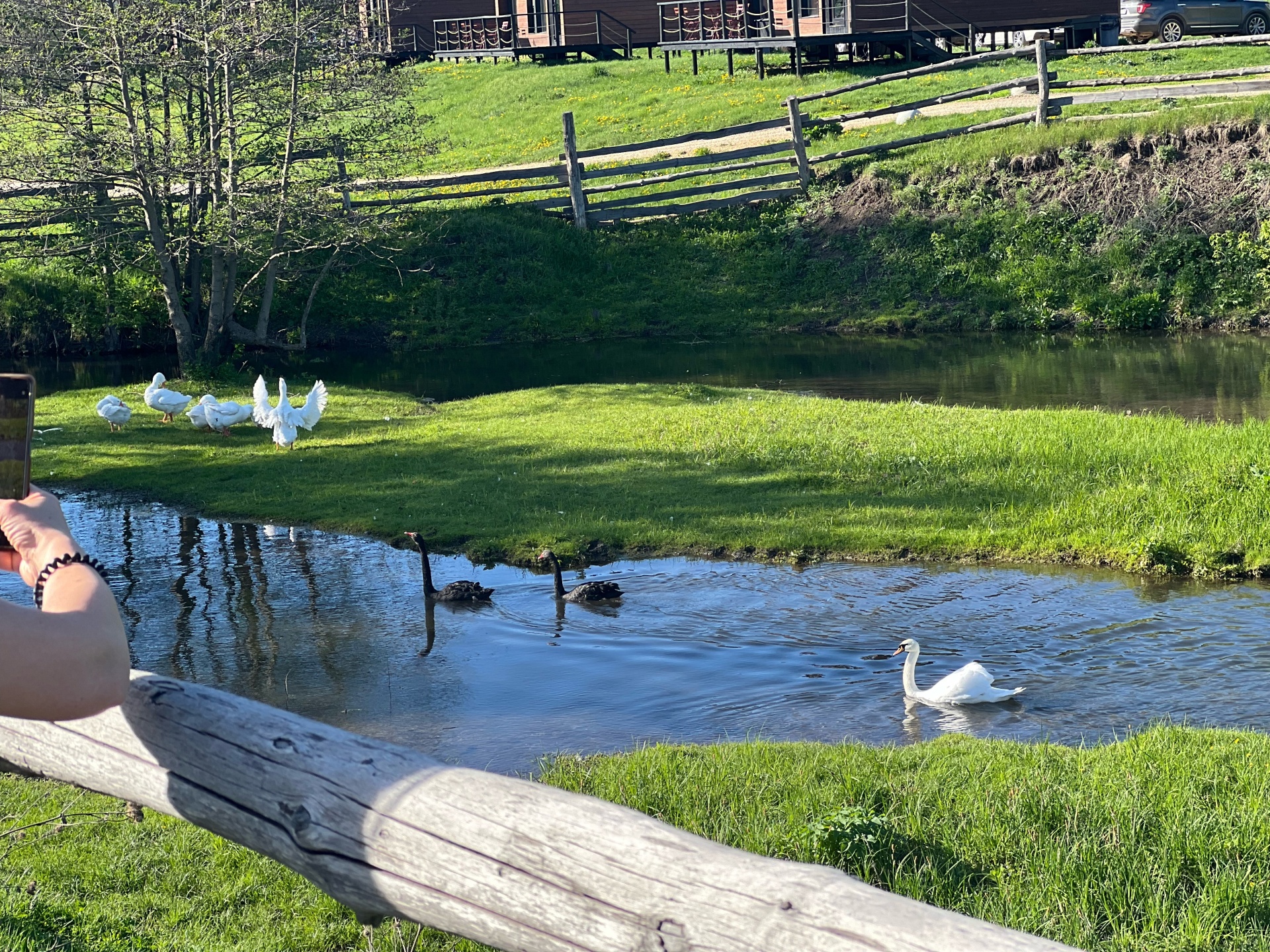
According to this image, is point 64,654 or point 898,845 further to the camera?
point 898,845

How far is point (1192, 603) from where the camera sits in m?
11.0

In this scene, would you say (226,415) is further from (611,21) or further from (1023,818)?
(611,21)

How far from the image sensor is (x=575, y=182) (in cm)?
3444

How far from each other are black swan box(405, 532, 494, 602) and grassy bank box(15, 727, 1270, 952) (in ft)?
15.4

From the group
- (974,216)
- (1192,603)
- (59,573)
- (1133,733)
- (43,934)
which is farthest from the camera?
(974,216)

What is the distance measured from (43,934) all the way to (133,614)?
7.36 meters

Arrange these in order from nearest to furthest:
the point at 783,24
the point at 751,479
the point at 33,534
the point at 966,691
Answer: the point at 33,534
the point at 966,691
the point at 751,479
the point at 783,24

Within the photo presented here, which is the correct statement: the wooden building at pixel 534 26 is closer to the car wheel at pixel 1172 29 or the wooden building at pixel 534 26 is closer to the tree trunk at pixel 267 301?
the car wheel at pixel 1172 29

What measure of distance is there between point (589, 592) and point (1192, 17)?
3982 cm

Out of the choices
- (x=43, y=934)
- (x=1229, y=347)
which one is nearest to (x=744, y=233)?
(x=1229, y=347)

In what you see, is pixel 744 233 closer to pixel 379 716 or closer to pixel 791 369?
pixel 791 369

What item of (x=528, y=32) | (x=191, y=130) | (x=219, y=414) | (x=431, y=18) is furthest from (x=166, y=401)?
(x=431, y=18)

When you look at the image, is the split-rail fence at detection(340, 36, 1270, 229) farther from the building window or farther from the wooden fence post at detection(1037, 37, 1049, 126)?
the building window

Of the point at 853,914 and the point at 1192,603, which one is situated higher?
the point at 853,914
